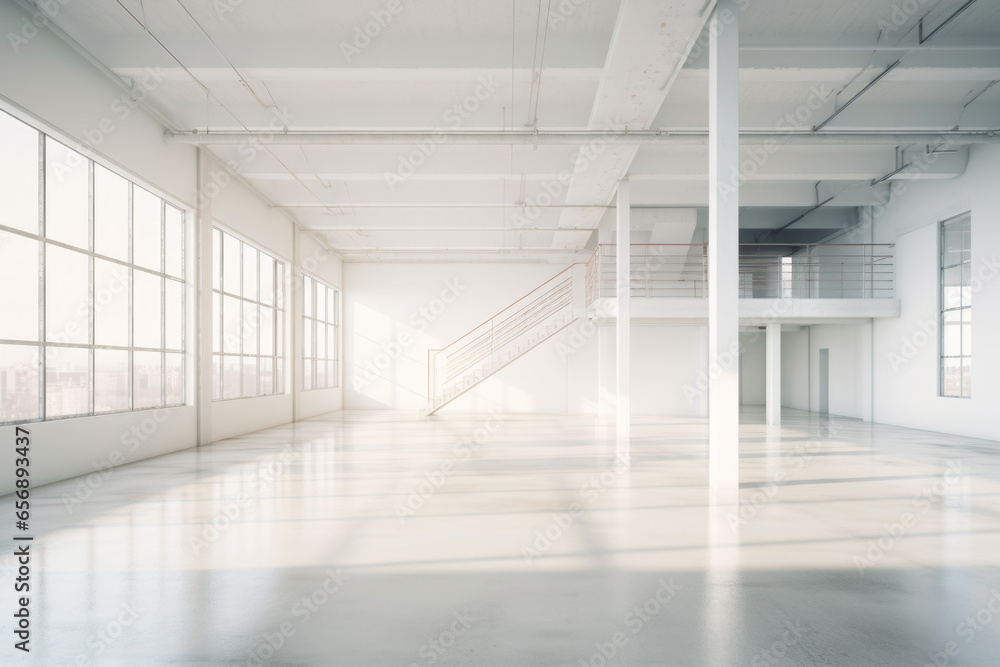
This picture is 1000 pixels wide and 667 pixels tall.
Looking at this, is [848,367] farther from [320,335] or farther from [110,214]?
[110,214]

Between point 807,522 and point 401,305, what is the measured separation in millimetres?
17881

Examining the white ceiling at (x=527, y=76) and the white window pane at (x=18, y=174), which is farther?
the white ceiling at (x=527, y=76)

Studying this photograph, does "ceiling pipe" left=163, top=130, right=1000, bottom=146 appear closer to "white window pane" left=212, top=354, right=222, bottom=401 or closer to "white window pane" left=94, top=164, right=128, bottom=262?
"white window pane" left=94, top=164, right=128, bottom=262

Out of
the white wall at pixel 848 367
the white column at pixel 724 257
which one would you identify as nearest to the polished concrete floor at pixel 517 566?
the white column at pixel 724 257

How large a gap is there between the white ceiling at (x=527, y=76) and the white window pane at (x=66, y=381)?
13.0 ft

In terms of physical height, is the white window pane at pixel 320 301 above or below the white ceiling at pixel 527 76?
below

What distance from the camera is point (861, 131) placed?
1116 cm

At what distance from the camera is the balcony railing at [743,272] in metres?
16.4

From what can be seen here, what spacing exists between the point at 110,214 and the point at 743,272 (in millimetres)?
15468

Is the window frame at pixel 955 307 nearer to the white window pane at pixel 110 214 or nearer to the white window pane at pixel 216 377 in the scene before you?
the white window pane at pixel 216 377

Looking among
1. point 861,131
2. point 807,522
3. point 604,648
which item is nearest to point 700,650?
point 604,648

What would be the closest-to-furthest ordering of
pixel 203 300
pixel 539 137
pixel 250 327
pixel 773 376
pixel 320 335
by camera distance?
pixel 539 137 → pixel 203 300 → pixel 250 327 → pixel 773 376 → pixel 320 335

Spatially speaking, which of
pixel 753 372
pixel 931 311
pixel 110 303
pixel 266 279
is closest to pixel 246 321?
pixel 266 279

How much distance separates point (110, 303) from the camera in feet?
→ 30.6
